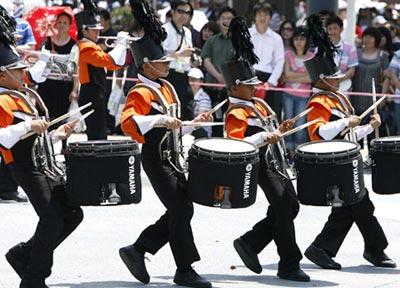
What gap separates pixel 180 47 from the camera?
1435 cm

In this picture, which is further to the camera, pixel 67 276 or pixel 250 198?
pixel 67 276

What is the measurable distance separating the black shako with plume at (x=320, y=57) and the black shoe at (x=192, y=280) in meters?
1.79

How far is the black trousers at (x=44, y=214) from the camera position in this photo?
8203 mm

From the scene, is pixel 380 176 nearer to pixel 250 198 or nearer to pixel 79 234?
pixel 250 198

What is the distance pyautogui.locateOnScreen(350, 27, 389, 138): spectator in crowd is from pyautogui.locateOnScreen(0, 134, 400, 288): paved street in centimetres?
285

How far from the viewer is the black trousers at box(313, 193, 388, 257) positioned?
9.44 meters

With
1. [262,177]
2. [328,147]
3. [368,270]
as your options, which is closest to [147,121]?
[262,177]

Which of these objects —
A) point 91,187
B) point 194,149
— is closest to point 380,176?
point 194,149

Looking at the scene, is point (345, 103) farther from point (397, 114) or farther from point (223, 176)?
point (397, 114)

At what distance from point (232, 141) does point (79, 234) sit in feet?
8.14

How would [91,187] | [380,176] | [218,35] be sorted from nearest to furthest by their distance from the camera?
[91,187], [380,176], [218,35]

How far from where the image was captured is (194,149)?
27.7ft

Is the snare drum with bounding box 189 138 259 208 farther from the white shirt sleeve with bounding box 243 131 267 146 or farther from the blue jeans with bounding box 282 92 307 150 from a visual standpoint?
the blue jeans with bounding box 282 92 307 150

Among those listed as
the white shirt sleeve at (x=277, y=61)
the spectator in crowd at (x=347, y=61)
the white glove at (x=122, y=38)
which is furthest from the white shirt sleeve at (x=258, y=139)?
the white shirt sleeve at (x=277, y=61)
